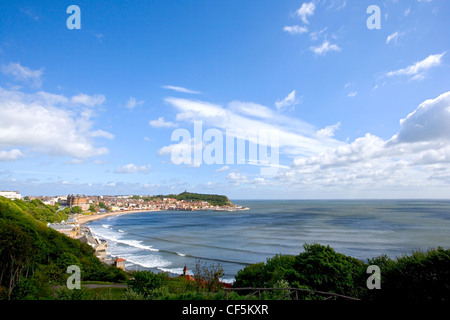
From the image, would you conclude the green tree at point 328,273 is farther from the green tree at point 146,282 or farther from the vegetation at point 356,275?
the green tree at point 146,282

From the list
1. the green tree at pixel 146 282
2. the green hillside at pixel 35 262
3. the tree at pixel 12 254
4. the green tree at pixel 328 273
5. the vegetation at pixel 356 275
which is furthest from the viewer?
the tree at pixel 12 254

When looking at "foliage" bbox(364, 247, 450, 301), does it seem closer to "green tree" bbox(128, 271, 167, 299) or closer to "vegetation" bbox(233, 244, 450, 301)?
"vegetation" bbox(233, 244, 450, 301)

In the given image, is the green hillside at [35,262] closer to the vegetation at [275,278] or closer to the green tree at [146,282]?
the vegetation at [275,278]

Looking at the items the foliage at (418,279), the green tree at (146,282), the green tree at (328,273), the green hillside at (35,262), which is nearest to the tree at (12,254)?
the green hillside at (35,262)

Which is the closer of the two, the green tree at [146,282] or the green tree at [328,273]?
the green tree at [146,282]

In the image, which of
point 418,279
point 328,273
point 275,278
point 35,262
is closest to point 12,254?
point 35,262

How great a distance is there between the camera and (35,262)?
79.5 ft

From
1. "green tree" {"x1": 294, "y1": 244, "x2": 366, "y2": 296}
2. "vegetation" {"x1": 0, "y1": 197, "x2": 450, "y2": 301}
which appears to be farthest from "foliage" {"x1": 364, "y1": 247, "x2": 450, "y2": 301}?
"green tree" {"x1": 294, "y1": 244, "x2": 366, "y2": 296}

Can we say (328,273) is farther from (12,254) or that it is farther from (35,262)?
(35,262)

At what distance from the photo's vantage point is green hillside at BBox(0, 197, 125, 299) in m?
16.2

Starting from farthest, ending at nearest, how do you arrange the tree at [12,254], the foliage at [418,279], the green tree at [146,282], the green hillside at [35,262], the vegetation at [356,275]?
the tree at [12,254] → the green hillside at [35,262] → the green tree at [146,282] → the vegetation at [356,275] → the foliage at [418,279]

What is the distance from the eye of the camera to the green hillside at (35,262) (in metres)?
16.2
